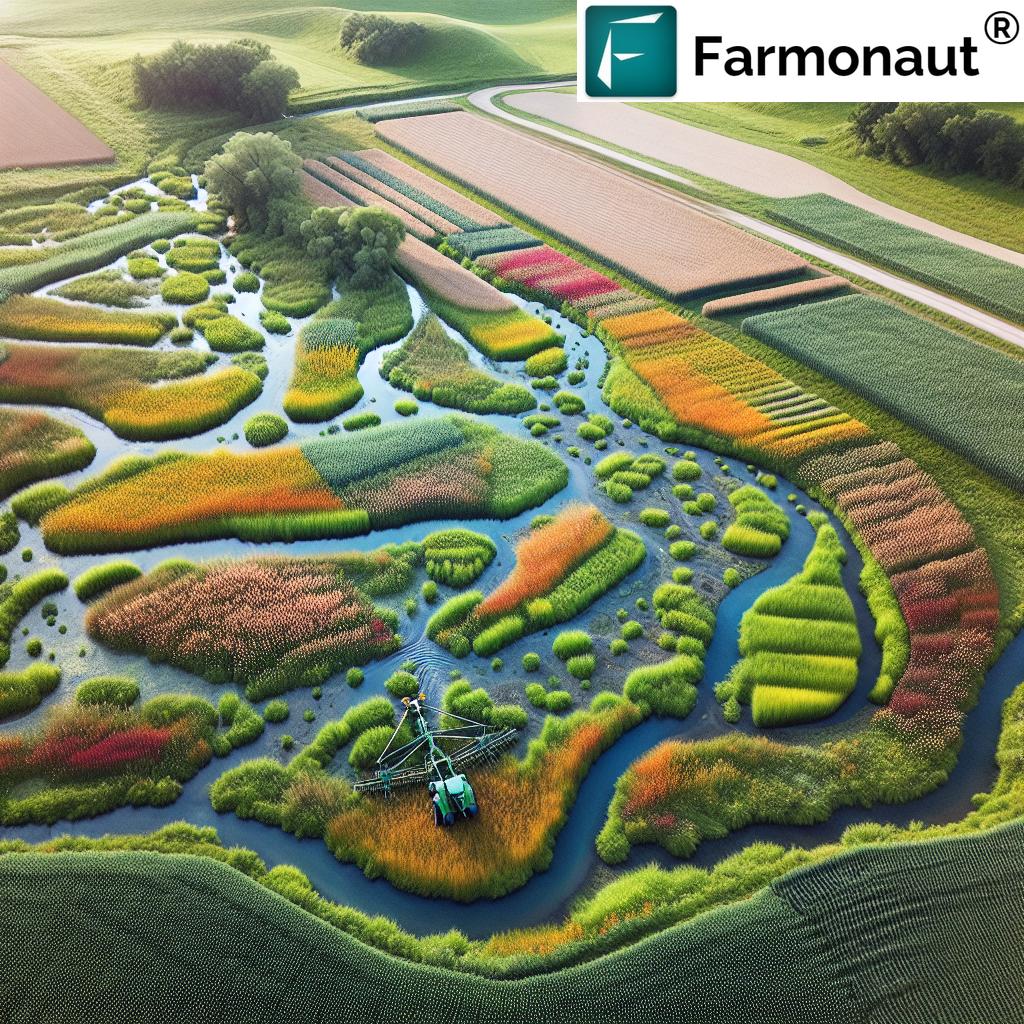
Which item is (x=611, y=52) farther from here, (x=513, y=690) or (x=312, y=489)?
(x=513, y=690)

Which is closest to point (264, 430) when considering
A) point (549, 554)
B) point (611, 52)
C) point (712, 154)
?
point (549, 554)

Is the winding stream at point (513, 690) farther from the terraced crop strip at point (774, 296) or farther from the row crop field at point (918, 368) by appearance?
the terraced crop strip at point (774, 296)

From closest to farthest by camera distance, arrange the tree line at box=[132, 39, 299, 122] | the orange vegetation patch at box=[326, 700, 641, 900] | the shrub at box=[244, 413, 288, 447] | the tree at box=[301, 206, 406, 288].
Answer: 1. the orange vegetation patch at box=[326, 700, 641, 900]
2. the shrub at box=[244, 413, 288, 447]
3. the tree at box=[301, 206, 406, 288]
4. the tree line at box=[132, 39, 299, 122]

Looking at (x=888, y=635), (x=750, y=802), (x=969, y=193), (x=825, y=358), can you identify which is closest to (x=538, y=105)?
(x=969, y=193)

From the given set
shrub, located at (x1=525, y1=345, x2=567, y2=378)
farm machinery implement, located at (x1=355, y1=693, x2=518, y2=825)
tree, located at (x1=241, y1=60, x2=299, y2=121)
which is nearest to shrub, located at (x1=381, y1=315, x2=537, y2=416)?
shrub, located at (x1=525, y1=345, x2=567, y2=378)

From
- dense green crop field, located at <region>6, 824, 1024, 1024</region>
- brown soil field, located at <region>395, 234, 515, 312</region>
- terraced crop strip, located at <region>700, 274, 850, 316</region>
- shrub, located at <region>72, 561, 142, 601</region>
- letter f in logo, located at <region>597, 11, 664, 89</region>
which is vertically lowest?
dense green crop field, located at <region>6, 824, 1024, 1024</region>

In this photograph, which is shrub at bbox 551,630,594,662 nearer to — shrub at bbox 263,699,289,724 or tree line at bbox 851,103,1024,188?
shrub at bbox 263,699,289,724

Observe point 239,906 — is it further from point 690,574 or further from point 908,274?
point 908,274
